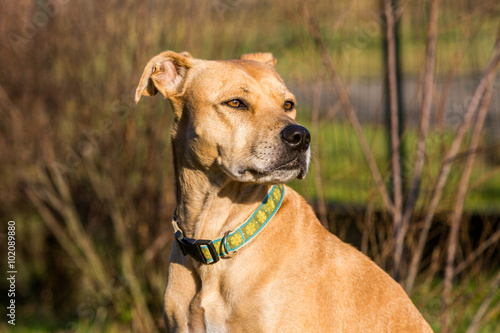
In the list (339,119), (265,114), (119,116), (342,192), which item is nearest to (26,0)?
(119,116)

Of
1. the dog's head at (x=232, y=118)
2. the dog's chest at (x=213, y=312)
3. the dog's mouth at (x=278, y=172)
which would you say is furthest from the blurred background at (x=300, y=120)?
the dog's chest at (x=213, y=312)

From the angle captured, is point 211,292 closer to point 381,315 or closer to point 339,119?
point 381,315

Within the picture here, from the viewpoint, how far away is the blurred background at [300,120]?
4.32 meters

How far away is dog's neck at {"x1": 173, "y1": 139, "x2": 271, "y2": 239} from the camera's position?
3.21 metres

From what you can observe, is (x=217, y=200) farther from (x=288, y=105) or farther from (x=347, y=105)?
(x=347, y=105)

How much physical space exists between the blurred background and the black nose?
1.34m

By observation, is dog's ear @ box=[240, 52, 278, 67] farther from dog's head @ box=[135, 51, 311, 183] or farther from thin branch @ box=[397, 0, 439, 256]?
thin branch @ box=[397, 0, 439, 256]

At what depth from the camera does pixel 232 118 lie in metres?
3.13

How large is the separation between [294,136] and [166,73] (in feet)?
3.13

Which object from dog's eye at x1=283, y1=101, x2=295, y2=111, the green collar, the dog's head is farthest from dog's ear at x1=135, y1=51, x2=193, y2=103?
the green collar

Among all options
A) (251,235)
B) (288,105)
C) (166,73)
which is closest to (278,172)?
(251,235)

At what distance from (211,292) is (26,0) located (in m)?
4.76

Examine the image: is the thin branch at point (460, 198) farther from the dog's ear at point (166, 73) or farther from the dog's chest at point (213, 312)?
the dog's ear at point (166, 73)

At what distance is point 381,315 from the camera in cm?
308
